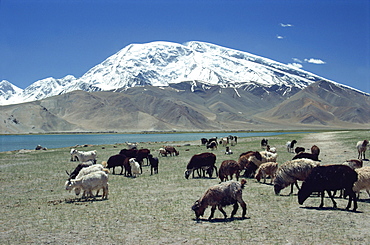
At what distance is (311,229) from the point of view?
1025cm

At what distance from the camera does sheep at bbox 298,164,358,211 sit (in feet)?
40.8

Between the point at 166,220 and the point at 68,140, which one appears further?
the point at 68,140

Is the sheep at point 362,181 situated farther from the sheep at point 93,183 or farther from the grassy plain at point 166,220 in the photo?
the sheep at point 93,183

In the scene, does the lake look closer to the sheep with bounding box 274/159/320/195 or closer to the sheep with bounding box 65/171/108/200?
the sheep with bounding box 65/171/108/200

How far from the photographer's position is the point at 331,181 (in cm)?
1259

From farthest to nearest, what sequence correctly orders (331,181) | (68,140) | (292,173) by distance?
(68,140)
(292,173)
(331,181)

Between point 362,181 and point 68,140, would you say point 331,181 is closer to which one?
point 362,181

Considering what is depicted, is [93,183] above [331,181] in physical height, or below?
below

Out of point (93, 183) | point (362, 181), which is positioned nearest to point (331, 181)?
point (362, 181)

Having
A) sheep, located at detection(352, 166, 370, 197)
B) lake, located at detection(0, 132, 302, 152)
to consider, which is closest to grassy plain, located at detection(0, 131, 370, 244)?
sheep, located at detection(352, 166, 370, 197)

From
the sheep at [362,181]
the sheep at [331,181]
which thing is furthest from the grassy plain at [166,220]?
the sheep at [362,181]

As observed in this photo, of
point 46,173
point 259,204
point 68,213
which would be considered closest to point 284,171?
point 259,204

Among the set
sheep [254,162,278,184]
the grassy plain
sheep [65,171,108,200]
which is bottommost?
the grassy plain

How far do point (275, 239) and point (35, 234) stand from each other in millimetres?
6463
